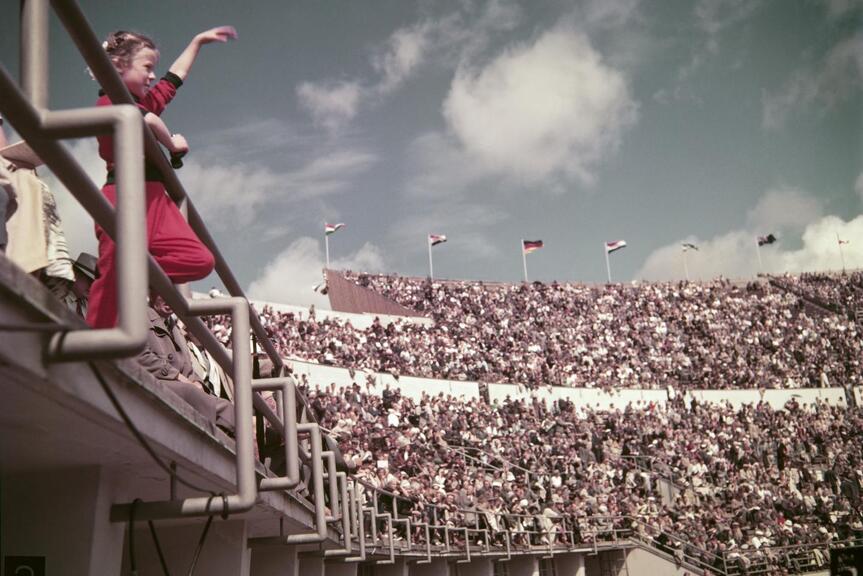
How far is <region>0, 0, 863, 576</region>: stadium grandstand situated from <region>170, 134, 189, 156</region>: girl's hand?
0.38 meters

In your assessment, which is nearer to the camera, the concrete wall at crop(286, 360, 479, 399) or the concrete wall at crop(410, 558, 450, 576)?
the concrete wall at crop(410, 558, 450, 576)

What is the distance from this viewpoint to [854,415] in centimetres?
3462

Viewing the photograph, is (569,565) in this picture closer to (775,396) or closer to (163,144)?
(775,396)

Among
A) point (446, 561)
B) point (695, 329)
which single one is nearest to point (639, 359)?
point (695, 329)

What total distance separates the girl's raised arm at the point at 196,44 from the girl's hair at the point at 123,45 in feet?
0.64

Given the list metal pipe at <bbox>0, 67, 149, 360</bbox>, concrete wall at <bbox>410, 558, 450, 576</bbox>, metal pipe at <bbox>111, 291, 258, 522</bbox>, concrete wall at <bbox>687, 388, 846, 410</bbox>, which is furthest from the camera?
concrete wall at <bbox>687, 388, 846, 410</bbox>

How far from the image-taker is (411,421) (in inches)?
947

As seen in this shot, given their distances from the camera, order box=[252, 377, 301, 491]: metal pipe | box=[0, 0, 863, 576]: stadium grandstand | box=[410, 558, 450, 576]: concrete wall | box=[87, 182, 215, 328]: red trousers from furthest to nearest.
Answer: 1. box=[410, 558, 450, 576]: concrete wall
2. box=[252, 377, 301, 491]: metal pipe
3. box=[87, 182, 215, 328]: red trousers
4. box=[0, 0, 863, 576]: stadium grandstand

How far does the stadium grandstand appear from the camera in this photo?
75.5 inches

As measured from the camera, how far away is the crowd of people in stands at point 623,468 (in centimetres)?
2011

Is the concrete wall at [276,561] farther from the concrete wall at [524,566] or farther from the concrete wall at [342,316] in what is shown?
the concrete wall at [342,316]

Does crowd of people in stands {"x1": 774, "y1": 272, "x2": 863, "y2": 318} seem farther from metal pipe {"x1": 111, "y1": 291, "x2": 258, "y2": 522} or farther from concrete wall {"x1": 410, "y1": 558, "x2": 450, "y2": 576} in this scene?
metal pipe {"x1": 111, "y1": 291, "x2": 258, "y2": 522}

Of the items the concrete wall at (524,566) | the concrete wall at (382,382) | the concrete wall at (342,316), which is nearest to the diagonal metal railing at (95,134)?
the concrete wall at (524,566)

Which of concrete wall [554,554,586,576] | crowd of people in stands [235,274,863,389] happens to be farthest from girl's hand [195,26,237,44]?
crowd of people in stands [235,274,863,389]
